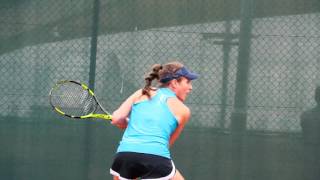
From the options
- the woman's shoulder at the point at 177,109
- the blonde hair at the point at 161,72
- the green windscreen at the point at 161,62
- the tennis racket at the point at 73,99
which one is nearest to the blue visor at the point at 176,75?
the blonde hair at the point at 161,72

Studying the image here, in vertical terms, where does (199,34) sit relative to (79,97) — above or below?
above

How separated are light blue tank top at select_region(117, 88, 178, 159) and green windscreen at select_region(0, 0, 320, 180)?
1770 millimetres

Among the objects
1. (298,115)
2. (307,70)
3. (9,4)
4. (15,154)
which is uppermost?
(9,4)

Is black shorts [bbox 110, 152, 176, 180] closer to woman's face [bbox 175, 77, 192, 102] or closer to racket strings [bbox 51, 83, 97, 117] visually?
woman's face [bbox 175, 77, 192, 102]

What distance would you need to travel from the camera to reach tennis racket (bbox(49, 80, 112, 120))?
5126mm

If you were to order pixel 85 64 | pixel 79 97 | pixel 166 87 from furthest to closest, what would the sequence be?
pixel 85 64, pixel 79 97, pixel 166 87

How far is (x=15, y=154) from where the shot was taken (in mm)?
5820

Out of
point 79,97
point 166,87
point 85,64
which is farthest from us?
point 85,64

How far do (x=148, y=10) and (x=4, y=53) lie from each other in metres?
1.16

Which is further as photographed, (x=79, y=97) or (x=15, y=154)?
(x=15, y=154)

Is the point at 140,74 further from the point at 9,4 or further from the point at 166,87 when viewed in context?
the point at 166,87

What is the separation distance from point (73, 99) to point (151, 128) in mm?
1451

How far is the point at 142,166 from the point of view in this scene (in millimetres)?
3965

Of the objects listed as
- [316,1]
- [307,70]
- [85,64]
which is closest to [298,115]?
[307,70]
